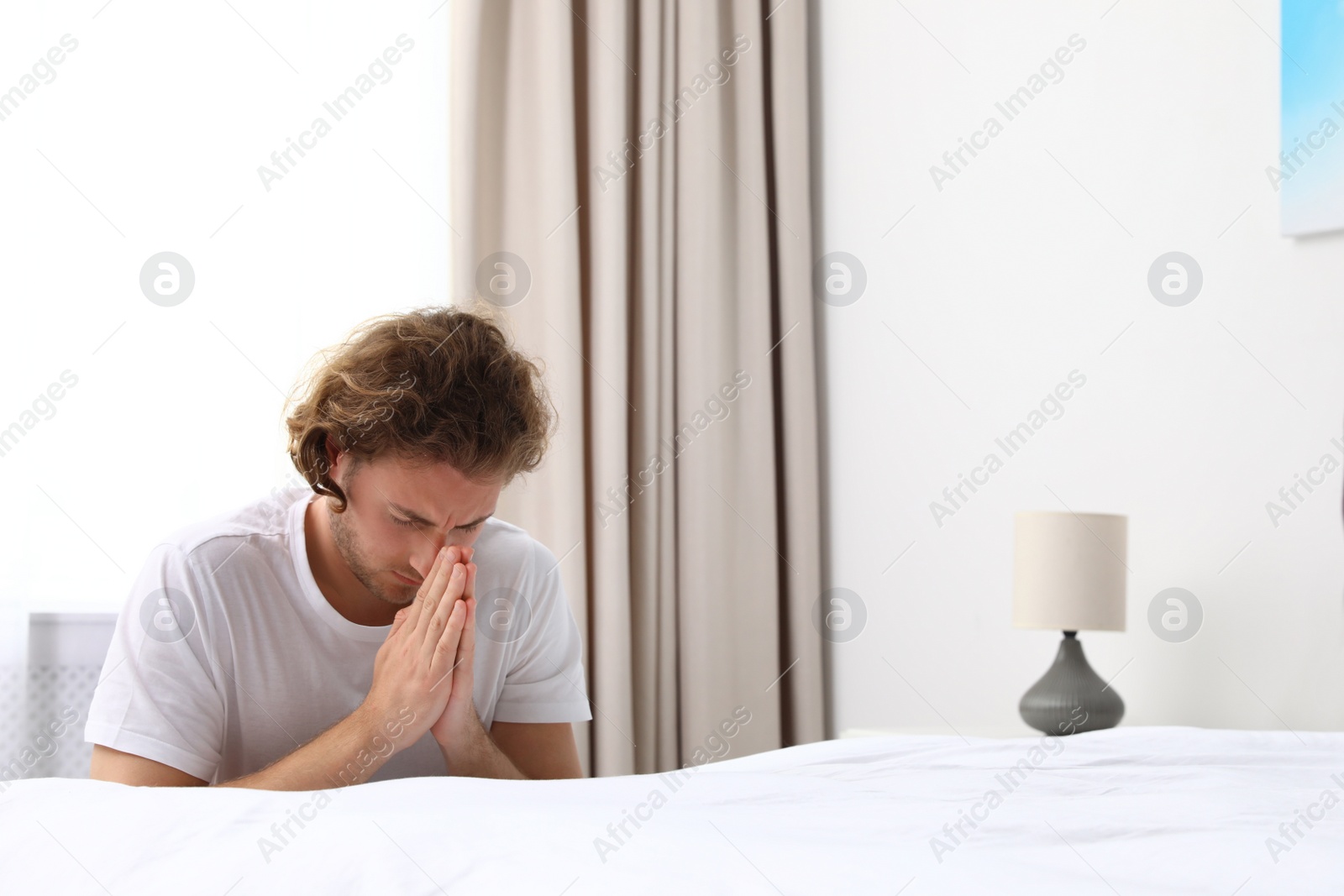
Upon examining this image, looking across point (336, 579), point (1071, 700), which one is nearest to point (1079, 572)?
point (1071, 700)

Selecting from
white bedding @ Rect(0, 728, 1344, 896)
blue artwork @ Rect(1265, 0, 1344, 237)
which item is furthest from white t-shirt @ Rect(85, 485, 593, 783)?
blue artwork @ Rect(1265, 0, 1344, 237)

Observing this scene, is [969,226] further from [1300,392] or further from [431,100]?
[431,100]

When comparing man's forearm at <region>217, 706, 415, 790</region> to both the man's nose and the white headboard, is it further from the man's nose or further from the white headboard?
the white headboard

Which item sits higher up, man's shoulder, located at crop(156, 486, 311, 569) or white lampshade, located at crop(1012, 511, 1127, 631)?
man's shoulder, located at crop(156, 486, 311, 569)

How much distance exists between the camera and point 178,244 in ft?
7.13

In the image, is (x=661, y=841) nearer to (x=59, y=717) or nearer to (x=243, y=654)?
(x=243, y=654)

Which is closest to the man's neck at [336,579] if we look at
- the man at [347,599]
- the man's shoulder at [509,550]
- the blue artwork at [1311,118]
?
the man at [347,599]

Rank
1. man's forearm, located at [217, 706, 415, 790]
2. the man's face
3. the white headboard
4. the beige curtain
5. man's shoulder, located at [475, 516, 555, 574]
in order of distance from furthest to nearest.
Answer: the beige curtain < the white headboard < man's shoulder, located at [475, 516, 555, 574] < the man's face < man's forearm, located at [217, 706, 415, 790]

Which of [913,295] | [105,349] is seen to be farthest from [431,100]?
[913,295]

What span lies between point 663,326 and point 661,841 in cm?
202

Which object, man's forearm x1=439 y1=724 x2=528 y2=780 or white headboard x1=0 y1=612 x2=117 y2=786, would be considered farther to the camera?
white headboard x1=0 y1=612 x2=117 y2=786

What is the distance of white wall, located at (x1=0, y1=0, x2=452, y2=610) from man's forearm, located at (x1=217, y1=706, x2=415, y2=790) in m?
1.07

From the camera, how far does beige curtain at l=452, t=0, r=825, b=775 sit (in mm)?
2404

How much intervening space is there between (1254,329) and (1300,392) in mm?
127
